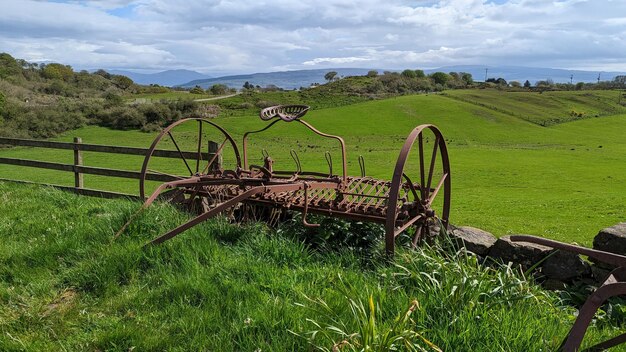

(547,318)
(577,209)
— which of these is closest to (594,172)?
(577,209)

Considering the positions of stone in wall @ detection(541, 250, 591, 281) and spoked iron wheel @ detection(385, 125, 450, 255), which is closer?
spoked iron wheel @ detection(385, 125, 450, 255)

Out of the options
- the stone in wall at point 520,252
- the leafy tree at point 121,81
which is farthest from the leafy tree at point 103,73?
the stone in wall at point 520,252

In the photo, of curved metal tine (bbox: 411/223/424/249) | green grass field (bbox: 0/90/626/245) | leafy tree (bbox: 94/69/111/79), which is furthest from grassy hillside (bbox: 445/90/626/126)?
curved metal tine (bbox: 411/223/424/249)

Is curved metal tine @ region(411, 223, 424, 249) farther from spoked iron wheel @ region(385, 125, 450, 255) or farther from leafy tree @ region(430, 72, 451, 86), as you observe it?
leafy tree @ region(430, 72, 451, 86)

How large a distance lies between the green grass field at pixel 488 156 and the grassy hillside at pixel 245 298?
6.32 metres

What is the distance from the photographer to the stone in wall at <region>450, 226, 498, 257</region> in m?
5.72

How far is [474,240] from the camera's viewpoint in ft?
19.1

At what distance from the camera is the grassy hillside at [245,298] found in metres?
2.93

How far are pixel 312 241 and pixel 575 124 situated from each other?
6117cm

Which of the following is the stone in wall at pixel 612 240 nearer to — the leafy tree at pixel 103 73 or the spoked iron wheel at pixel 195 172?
the spoked iron wheel at pixel 195 172

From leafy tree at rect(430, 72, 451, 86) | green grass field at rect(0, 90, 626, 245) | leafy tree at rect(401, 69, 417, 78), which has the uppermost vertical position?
leafy tree at rect(401, 69, 417, 78)

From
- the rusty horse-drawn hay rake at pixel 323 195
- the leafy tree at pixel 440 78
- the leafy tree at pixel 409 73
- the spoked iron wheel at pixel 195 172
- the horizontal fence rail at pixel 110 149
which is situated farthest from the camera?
the leafy tree at pixel 409 73

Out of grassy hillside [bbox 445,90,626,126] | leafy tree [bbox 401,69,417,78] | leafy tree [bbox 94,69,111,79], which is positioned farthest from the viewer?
leafy tree [bbox 401,69,417,78]

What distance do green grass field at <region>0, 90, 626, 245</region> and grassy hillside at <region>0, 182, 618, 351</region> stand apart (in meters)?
6.32
